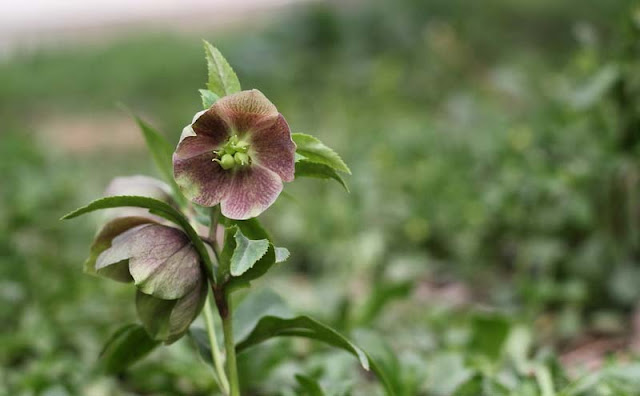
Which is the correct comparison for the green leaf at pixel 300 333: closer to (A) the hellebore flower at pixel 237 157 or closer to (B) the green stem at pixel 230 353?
(B) the green stem at pixel 230 353

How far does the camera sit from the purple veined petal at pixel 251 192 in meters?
0.85

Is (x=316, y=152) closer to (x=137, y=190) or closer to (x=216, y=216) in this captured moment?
(x=216, y=216)

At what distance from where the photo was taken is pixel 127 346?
1.06 m

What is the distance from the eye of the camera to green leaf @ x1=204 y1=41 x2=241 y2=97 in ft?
2.95

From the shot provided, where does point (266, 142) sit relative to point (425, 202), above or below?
above

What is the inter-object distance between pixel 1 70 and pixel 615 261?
168 inches

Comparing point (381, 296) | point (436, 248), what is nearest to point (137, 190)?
point (381, 296)

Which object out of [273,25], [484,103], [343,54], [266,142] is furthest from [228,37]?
[266,142]

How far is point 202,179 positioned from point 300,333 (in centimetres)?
25

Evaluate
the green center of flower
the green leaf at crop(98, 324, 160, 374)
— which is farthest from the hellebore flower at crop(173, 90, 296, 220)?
the green leaf at crop(98, 324, 160, 374)

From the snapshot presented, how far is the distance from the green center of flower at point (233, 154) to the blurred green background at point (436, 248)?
374mm

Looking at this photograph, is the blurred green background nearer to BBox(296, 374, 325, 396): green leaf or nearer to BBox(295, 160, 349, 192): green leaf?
BBox(296, 374, 325, 396): green leaf

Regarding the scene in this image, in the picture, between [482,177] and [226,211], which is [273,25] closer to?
[482,177]

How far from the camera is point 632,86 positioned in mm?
1727
